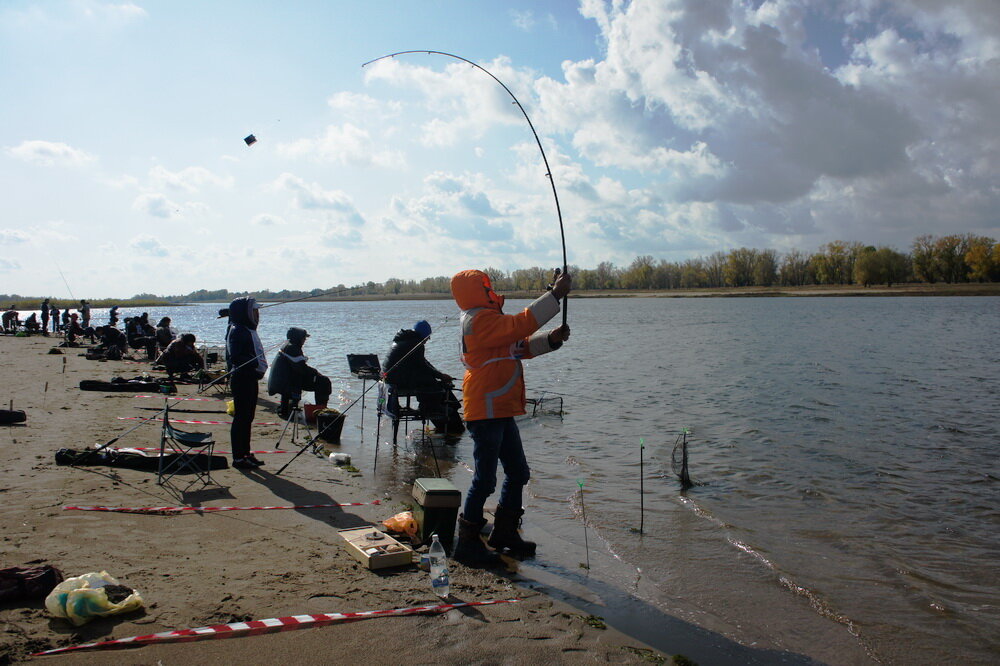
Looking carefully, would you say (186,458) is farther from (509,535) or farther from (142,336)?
(142,336)

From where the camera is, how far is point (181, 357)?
14.2m

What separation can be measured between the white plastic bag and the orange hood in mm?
2674

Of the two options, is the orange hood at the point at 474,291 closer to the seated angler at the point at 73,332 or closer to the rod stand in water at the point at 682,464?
the rod stand in water at the point at 682,464

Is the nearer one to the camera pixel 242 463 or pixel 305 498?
pixel 305 498

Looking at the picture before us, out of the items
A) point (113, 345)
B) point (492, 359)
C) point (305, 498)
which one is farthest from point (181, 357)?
point (492, 359)

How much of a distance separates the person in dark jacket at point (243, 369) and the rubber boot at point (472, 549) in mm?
3250

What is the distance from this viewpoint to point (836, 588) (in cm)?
500

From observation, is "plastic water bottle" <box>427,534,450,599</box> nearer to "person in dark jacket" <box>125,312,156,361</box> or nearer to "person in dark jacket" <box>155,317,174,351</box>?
"person in dark jacket" <box>155,317,174,351</box>

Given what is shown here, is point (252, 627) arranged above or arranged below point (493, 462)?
below

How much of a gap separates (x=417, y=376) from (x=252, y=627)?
200 inches

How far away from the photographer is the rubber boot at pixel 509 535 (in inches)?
193

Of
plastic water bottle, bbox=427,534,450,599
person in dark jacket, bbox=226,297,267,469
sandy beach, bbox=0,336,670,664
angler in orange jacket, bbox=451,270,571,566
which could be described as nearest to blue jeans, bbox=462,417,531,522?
angler in orange jacket, bbox=451,270,571,566

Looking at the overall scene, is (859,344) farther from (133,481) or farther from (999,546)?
(133,481)

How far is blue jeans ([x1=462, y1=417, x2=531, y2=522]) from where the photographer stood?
4.50 meters
